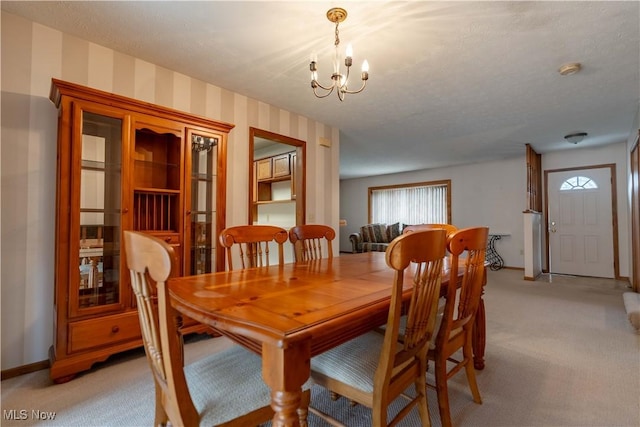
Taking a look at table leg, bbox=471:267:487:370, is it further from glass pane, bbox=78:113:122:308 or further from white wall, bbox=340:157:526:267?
white wall, bbox=340:157:526:267

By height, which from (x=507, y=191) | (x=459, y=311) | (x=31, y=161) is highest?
(x=507, y=191)

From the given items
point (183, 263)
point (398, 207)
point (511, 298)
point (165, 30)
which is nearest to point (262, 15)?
point (165, 30)

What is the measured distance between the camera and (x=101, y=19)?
1.96 metres

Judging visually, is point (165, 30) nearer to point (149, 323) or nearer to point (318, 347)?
point (149, 323)

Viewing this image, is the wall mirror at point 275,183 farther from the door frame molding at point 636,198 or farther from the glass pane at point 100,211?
the door frame molding at point 636,198

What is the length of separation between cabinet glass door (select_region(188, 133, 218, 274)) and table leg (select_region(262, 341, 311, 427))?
1881 mm

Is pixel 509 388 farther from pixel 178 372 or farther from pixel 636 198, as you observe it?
pixel 636 198

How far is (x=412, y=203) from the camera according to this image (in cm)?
782

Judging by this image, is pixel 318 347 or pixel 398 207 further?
pixel 398 207

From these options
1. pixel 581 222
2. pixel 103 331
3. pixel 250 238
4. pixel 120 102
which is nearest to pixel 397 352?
pixel 250 238

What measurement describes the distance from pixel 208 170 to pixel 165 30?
1057 millimetres

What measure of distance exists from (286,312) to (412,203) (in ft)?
24.1

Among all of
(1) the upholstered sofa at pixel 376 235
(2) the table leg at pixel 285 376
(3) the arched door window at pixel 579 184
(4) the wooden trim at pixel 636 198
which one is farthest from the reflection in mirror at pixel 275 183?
(3) the arched door window at pixel 579 184

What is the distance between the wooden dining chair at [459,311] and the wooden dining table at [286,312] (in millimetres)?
143
